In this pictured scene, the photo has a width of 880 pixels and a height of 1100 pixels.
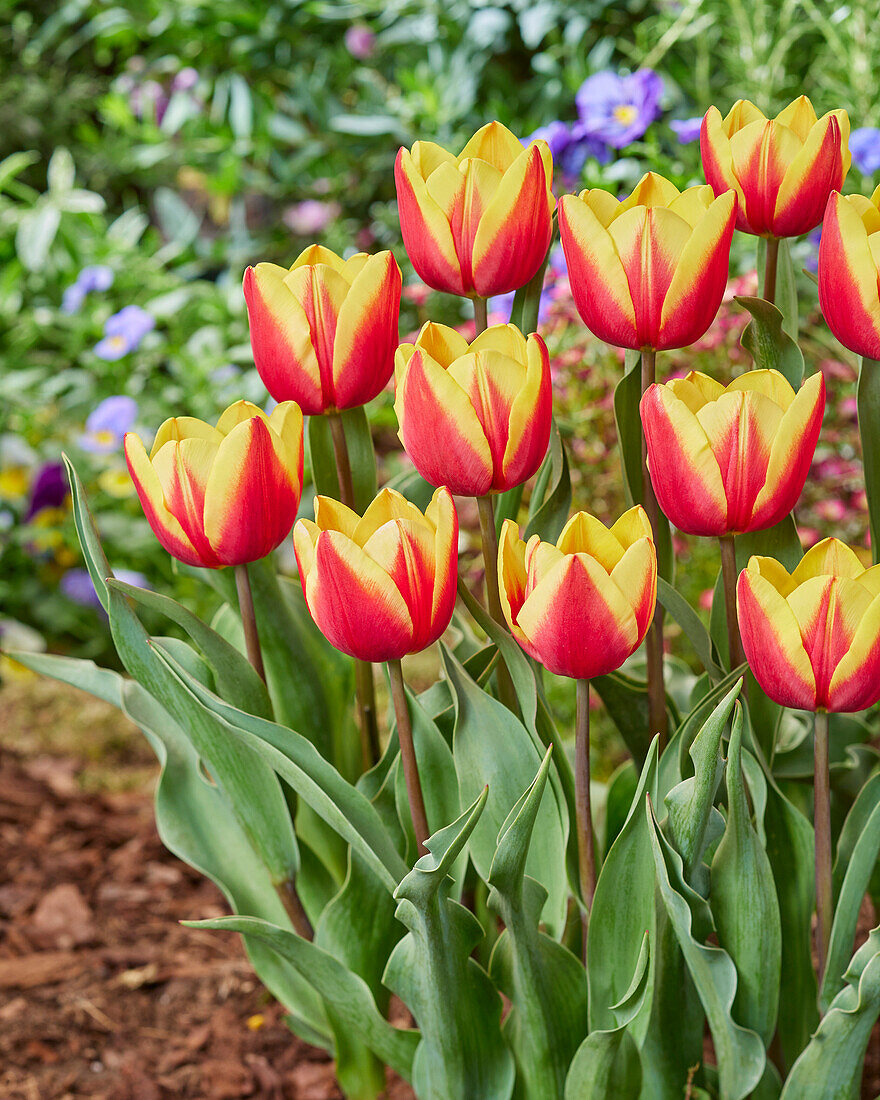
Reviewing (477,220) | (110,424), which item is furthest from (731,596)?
(110,424)

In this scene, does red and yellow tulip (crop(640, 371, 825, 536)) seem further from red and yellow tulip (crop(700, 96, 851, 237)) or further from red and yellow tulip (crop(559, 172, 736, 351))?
red and yellow tulip (crop(700, 96, 851, 237))

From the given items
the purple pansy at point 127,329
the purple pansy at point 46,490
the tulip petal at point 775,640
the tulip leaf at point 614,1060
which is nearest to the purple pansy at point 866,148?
the tulip petal at point 775,640

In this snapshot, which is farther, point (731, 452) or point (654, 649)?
point (654, 649)

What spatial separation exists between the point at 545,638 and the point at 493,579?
0.20m

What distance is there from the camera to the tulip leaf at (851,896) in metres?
0.73

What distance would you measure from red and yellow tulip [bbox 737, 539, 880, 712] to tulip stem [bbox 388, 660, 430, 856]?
0.23 metres

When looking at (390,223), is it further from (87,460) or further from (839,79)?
(839,79)

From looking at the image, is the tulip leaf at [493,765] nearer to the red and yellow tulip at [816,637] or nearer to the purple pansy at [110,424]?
the red and yellow tulip at [816,637]

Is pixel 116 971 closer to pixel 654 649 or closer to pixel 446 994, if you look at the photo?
pixel 446 994

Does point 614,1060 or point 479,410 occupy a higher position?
point 479,410

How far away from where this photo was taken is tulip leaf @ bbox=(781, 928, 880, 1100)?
0.68 metres

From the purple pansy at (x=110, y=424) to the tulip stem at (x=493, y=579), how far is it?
156 centimetres

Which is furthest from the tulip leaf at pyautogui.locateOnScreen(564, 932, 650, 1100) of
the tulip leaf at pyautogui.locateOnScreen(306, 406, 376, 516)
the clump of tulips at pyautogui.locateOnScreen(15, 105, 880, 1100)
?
the tulip leaf at pyautogui.locateOnScreen(306, 406, 376, 516)

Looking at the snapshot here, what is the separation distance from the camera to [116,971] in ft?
4.52
